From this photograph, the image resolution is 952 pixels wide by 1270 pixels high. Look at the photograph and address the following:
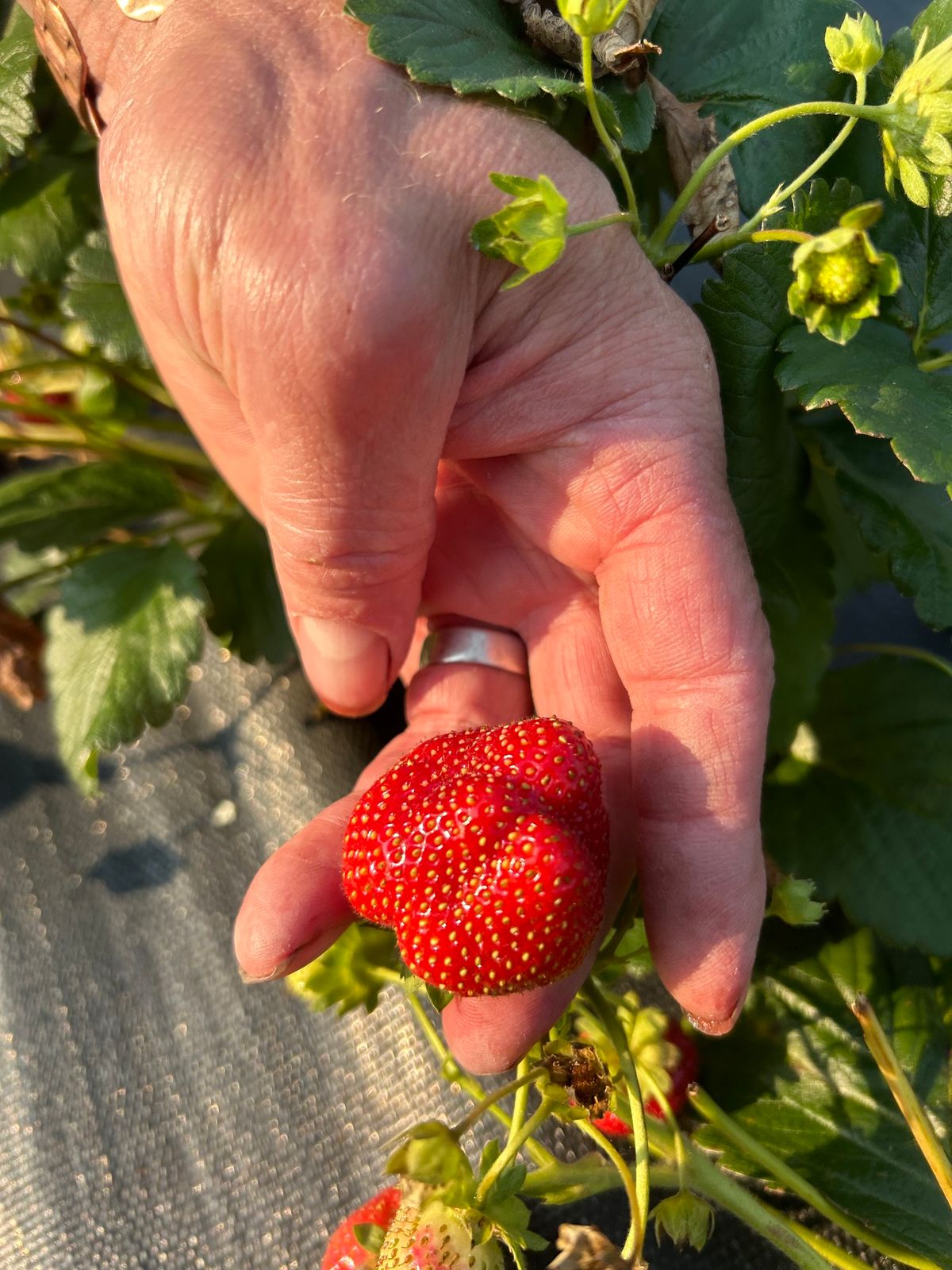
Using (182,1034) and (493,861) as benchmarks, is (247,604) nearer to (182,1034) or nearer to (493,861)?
(182,1034)

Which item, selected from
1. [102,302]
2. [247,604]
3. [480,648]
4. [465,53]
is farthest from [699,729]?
[102,302]

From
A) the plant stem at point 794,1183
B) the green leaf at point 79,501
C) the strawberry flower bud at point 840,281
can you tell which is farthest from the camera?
the green leaf at point 79,501

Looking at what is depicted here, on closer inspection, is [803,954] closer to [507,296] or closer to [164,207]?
[507,296]

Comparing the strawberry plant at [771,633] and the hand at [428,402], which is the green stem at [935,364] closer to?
the strawberry plant at [771,633]

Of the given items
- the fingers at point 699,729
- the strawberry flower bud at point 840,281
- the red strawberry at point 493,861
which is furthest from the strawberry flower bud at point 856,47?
the red strawberry at point 493,861

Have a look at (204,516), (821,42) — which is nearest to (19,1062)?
(204,516)

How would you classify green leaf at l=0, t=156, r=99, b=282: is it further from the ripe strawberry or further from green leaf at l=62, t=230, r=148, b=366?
the ripe strawberry
